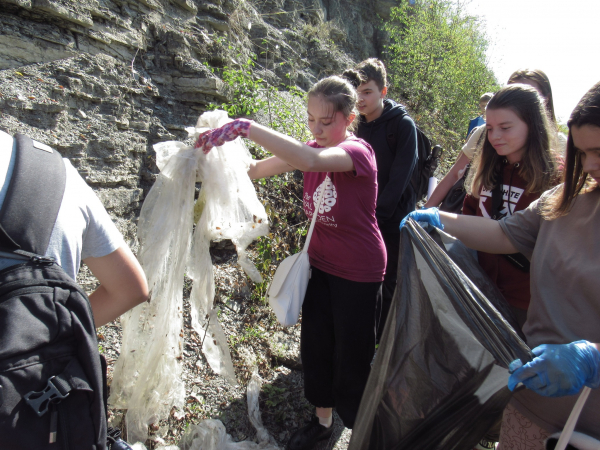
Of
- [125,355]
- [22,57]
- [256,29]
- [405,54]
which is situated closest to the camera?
[125,355]

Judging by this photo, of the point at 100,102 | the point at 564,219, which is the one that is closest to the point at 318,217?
the point at 564,219

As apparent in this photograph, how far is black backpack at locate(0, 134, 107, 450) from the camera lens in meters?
0.84

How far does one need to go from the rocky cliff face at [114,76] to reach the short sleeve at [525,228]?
7.73ft

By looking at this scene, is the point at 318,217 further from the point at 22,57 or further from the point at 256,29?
the point at 256,29

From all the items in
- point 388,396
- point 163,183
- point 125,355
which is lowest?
point 125,355

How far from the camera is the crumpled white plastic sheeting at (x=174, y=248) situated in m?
1.71

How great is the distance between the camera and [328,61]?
7648 millimetres

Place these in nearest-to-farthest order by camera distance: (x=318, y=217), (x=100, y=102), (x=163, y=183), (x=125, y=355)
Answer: (x=163, y=183) < (x=125, y=355) < (x=318, y=217) < (x=100, y=102)

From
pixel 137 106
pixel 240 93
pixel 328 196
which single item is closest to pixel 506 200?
pixel 328 196

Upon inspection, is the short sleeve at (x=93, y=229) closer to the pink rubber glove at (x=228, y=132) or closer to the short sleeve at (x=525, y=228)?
the pink rubber glove at (x=228, y=132)

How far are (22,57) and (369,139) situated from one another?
2.28 metres

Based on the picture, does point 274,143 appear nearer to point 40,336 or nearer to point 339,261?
point 339,261

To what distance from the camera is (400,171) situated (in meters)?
2.73

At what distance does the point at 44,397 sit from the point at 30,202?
452 mm
